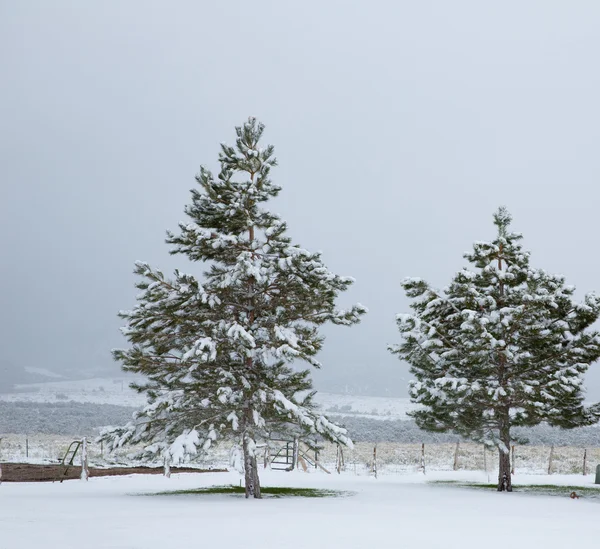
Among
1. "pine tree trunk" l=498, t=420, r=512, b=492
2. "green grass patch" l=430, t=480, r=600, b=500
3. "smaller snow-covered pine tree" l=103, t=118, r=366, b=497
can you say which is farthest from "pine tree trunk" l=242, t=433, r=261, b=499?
"green grass patch" l=430, t=480, r=600, b=500

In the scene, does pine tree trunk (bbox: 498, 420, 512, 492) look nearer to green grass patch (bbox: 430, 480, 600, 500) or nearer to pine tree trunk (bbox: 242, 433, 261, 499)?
green grass patch (bbox: 430, 480, 600, 500)

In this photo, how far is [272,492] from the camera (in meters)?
20.7

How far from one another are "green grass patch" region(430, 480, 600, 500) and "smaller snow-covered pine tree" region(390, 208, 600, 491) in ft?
4.02

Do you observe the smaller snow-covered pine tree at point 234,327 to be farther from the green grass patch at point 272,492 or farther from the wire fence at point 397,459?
the wire fence at point 397,459

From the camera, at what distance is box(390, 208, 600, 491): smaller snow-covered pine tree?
20969mm

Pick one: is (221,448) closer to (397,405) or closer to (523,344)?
(523,344)

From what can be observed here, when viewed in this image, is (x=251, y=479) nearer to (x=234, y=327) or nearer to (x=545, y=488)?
(x=234, y=327)

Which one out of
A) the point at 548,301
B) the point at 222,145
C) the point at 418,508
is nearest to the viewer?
the point at 418,508

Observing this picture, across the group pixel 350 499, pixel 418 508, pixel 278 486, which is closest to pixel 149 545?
pixel 418 508

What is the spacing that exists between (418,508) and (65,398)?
144 m

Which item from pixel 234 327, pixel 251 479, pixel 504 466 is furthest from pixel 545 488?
pixel 234 327

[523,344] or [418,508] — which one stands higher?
[523,344]

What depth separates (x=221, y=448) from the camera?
43.9 m

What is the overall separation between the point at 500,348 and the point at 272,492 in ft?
27.5
